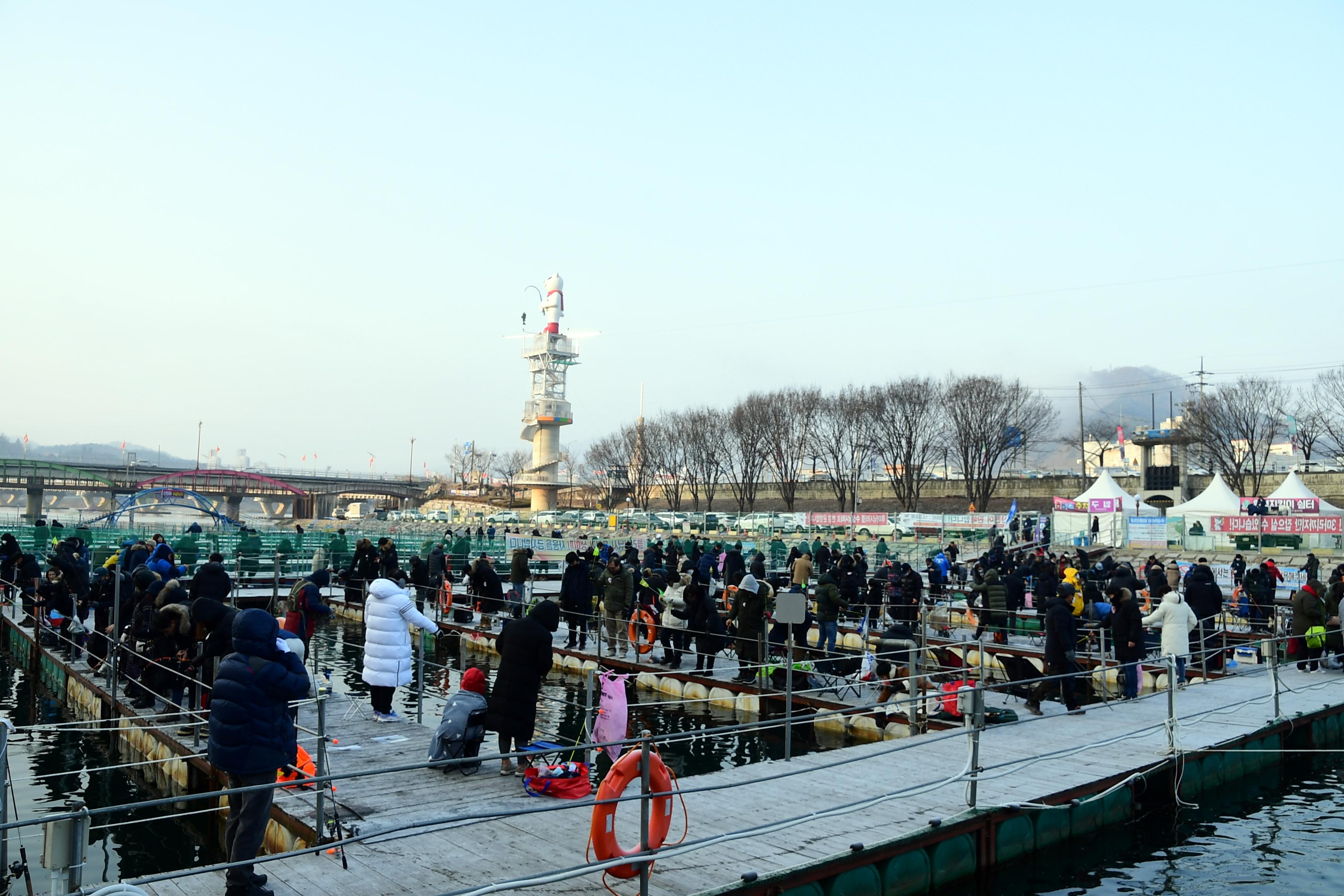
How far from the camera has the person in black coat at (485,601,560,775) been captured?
932 centimetres

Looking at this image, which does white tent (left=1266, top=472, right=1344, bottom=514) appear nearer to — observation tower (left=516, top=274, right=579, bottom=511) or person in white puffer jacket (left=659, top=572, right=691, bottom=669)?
person in white puffer jacket (left=659, top=572, right=691, bottom=669)

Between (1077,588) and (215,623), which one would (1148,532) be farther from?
(215,623)

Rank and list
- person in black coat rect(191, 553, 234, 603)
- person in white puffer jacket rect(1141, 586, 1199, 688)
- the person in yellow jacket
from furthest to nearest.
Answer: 1. the person in yellow jacket
2. person in white puffer jacket rect(1141, 586, 1199, 688)
3. person in black coat rect(191, 553, 234, 603)

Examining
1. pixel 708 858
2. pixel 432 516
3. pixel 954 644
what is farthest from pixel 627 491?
pixel 708 858

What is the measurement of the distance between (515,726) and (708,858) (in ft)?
8.38

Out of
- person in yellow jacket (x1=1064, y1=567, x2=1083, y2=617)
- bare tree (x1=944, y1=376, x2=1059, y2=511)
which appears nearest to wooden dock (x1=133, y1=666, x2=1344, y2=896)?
person in yellow jacket (x1=1064, y1=567, x2=1083, y2=617)

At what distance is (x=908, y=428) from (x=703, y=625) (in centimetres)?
5325

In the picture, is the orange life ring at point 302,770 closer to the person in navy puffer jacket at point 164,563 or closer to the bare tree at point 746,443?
the person in navy puffer jacket at point 164,563

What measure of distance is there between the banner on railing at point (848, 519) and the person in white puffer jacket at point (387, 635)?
4144 centimetres

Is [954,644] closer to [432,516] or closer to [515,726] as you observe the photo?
[515,726]

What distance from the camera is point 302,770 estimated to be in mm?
9734

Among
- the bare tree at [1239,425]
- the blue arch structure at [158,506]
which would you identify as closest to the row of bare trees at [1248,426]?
the bare tree at [1239,425]

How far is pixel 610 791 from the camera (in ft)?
23.1

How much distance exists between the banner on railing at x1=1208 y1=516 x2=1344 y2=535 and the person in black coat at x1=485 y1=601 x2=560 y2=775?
125 ft
